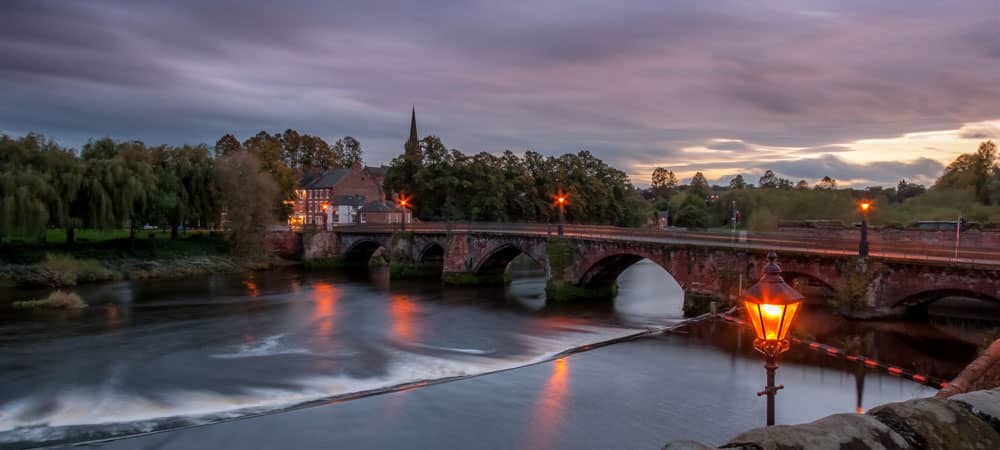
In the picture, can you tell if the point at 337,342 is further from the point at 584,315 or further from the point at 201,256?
the point at 201,256

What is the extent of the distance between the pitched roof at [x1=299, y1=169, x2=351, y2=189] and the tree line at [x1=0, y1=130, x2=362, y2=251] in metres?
24.9

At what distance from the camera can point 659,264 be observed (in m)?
33.8

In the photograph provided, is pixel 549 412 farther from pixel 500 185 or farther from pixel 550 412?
pixel 500 185

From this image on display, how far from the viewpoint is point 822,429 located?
4.10 m

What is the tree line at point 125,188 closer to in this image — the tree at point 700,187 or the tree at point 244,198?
the tree at point 244,198

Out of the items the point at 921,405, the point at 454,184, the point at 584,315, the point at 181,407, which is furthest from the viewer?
the point at 454,184

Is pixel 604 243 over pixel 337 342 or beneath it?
over

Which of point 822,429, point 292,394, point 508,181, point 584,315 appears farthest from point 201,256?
point 822,429

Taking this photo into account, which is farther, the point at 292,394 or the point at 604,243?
the point at 604,243

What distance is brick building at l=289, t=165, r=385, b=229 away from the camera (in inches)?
3644

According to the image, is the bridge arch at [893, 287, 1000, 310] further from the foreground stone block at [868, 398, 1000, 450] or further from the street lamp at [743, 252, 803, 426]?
the foreground stone block at [868, 398, 1000, 450]

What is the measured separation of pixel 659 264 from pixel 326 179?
73.5 metres

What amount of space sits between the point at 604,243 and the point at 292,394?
21889 millimetres

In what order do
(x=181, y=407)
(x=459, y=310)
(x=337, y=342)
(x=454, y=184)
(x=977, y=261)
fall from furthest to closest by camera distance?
(x=454, y=184)
(x=459, y=310)
(x=337, y=342)
(x=977, y=261)
(x=181, y=407)
